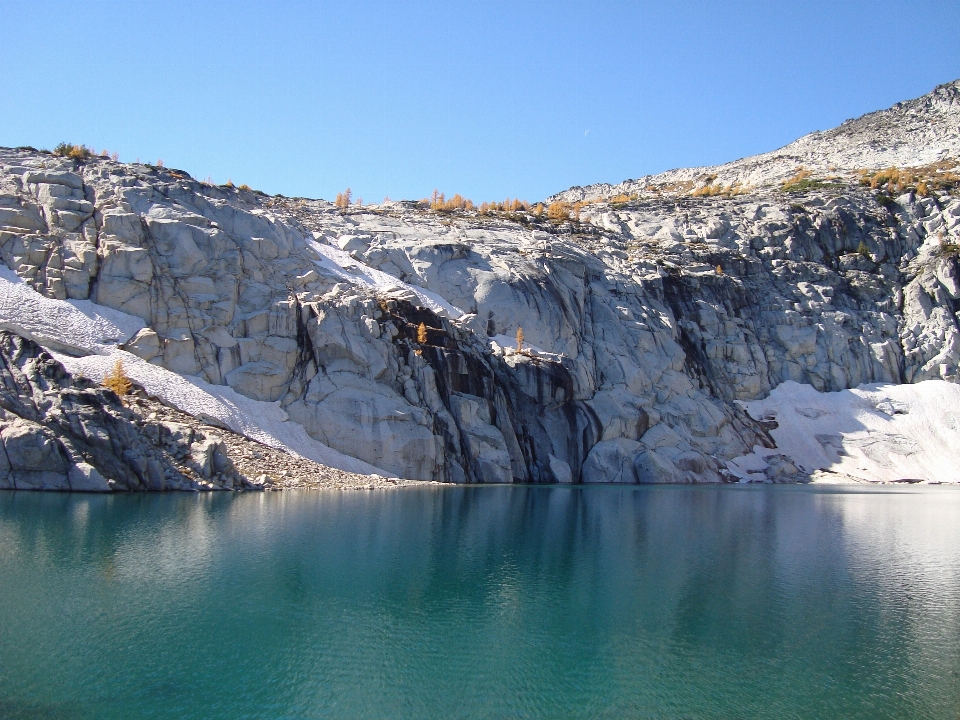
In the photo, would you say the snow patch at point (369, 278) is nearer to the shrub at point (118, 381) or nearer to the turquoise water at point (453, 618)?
the shrub at point (118, 381)

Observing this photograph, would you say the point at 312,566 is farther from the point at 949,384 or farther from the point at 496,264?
the point at 949,384

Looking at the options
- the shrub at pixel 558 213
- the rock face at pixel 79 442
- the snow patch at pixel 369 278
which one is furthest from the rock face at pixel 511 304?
the shrub at pixel 558 213

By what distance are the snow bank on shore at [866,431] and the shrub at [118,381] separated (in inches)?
2415

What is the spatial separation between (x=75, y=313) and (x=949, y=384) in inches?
3930

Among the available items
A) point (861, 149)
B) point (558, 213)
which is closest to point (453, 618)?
point (558, 213)

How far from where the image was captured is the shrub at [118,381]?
50469 mm

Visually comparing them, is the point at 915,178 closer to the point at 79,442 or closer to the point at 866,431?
the point at 866,431

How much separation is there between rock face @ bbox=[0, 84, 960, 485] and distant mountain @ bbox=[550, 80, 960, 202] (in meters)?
26.5

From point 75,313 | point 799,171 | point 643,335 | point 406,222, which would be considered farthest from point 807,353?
point 75,313

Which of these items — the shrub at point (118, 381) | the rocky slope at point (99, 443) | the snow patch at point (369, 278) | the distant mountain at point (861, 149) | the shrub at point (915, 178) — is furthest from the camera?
the distant mountain at point (861, 149)

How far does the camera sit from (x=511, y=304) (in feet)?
268

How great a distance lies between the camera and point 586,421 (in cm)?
7469

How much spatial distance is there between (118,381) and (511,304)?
141 feet

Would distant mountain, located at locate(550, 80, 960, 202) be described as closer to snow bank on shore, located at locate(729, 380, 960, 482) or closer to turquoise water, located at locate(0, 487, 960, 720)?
snow bank on shore, located at locate(729, 380, 960, 482)
